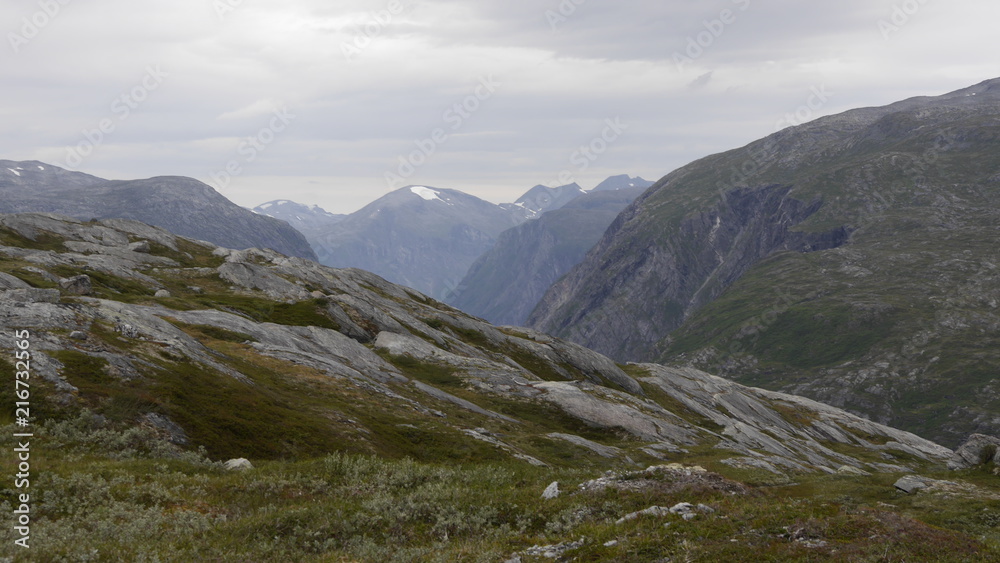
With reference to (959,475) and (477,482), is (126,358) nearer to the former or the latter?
(477,482)

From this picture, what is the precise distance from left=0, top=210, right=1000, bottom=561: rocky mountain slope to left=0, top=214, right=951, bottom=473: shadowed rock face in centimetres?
31

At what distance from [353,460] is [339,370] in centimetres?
3353

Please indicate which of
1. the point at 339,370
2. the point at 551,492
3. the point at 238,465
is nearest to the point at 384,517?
the point at 551,492

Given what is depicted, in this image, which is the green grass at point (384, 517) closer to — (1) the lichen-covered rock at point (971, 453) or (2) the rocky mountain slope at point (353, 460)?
(2) the rocky mountain slope at point (353, 460)

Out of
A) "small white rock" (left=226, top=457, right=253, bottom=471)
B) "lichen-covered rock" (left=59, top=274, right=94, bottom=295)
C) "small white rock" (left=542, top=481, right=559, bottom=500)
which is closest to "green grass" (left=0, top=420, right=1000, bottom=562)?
"small white rock" (left=542, top=481, right=559, bottom=500)

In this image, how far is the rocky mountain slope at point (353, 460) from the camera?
53.6 ft

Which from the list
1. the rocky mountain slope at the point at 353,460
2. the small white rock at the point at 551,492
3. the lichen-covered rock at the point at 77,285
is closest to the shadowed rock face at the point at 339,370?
the rocky mountain slope at the point at 353,460

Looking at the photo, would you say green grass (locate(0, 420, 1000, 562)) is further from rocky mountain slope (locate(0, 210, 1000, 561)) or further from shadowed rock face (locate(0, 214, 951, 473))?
shadowed rock face (locate(0, 214, 951, 473))

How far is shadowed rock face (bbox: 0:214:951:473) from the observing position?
33594 millimetres

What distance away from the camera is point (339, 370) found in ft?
191

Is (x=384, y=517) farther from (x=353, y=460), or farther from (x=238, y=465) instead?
(x=238, y=465)

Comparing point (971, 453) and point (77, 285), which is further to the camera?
point (971, 453)

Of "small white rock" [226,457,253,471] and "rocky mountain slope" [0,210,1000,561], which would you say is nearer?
"rocky mountain slope" [0,210,1000,561]

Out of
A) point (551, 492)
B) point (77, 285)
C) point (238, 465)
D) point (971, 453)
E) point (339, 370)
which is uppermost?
point (77, 285)
